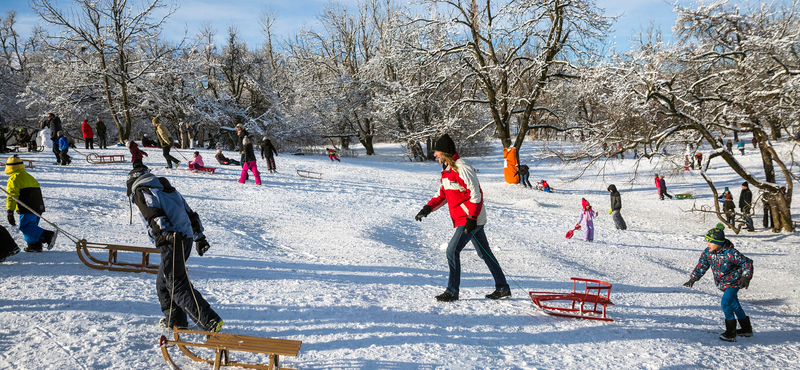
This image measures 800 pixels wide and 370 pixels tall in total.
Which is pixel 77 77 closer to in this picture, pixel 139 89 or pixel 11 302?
pixel 139 89

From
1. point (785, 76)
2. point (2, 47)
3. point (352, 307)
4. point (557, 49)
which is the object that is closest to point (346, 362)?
point (352, 307)

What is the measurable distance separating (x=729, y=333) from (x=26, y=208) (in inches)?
360

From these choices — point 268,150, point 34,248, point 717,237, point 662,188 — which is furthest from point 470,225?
point 662,188

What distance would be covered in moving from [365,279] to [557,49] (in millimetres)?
17975

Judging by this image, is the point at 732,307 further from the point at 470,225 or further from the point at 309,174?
the point at 309,174

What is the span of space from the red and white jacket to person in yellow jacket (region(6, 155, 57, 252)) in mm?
5553

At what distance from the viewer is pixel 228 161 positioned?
1775 centimetres

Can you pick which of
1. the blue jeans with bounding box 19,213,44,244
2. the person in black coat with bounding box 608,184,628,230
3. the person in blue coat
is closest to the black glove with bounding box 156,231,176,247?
the blue jeans with bounding box 19,213,44,244

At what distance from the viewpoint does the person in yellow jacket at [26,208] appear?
6035 millimetres

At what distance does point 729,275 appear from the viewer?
532 cm

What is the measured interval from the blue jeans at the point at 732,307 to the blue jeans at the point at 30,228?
29.6 ft

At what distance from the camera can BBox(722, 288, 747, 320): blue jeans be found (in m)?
5.14

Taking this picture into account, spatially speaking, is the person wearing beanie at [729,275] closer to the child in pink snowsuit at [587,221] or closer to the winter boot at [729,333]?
the winter boot at [729,333]

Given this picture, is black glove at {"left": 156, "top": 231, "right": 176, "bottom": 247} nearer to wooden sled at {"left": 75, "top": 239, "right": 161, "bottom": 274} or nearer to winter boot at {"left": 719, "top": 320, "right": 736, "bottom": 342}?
wooden sled at {"left": 75, "top": 239, "right": 161, "bottom": 274}
